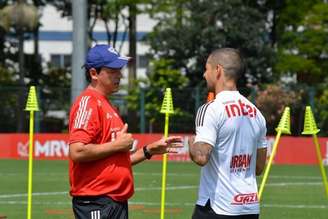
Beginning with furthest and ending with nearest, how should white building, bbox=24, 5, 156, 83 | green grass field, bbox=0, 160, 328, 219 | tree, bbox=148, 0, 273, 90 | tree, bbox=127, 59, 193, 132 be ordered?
white building, bbox=24, 5, 156, 83 < tree, bbox=148, 0, 273, 90 < tree, bbox=127, 59, 193, 132 < green grass field, bbox=0, 160, 328, 219

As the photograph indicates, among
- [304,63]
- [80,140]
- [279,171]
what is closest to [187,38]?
[304,63]

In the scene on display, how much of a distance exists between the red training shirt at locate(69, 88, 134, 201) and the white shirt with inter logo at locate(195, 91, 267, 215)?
2.07 ft

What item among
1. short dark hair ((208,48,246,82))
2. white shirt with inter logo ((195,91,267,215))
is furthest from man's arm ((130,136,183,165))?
short dark hair ((208,48,246,82))

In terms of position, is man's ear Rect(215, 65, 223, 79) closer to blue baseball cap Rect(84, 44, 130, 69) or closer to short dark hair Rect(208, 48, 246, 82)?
short dark hair Rect(208, 48, 246, 82)

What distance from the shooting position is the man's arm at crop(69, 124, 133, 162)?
21.9 ft

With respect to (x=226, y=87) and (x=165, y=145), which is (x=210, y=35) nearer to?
(x=165, y=145)

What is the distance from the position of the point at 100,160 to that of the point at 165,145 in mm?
623

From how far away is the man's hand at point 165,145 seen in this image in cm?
713

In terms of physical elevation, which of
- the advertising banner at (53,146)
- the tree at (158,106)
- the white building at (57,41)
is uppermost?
the white building at (57,41)

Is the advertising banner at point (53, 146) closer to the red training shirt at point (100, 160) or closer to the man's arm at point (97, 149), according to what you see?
the red training shirt at point (100, 160)

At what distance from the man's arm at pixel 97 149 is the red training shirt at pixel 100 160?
0.06 metres

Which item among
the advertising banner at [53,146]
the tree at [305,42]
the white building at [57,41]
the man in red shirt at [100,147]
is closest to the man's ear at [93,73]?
the man in red shirt at [100,147]

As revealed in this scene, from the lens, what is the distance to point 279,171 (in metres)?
25.9

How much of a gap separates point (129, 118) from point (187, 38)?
924cm
